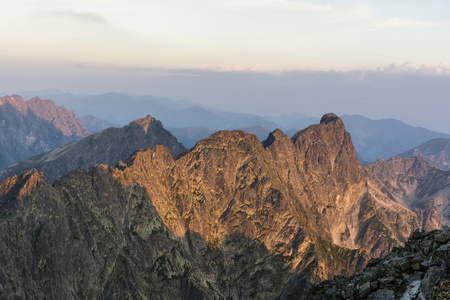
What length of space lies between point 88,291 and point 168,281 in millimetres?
51935

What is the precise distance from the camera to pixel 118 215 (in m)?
189

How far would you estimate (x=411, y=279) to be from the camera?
3359cm

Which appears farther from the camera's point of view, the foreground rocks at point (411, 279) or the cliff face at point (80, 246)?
the cliff face at point (80, 246)

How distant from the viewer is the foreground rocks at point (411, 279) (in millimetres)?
30109

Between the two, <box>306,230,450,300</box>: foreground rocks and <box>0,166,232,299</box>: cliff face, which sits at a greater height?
<box>306,230,450,300</box>: foreground rocks

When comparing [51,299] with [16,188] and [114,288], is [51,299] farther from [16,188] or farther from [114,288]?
[16,188]

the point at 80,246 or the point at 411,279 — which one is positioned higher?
the point at 411,279

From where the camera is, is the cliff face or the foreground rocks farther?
the cliff face

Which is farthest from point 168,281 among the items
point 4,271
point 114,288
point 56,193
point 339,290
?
point 339,290

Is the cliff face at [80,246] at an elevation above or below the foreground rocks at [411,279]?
below

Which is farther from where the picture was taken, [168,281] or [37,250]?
[168,281]

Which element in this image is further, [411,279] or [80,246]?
[80,246]

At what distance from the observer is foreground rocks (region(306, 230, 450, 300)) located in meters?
30.1

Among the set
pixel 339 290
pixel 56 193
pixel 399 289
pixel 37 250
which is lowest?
pixel 37 250
